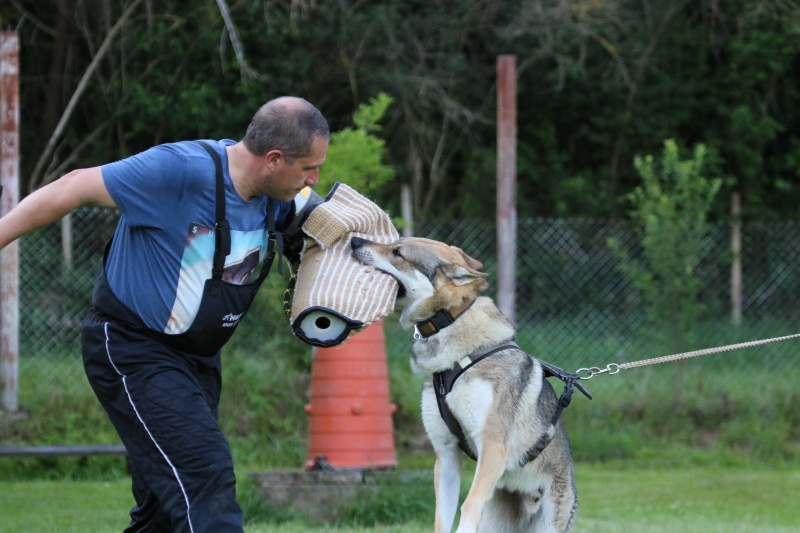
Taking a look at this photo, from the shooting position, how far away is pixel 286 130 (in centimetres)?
329

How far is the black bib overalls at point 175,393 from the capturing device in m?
3.21

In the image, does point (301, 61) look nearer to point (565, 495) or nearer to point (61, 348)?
point (61, 348)

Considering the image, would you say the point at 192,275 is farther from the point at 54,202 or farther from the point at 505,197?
the point at 505,197

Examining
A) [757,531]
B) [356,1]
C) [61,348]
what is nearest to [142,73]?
[356,1]

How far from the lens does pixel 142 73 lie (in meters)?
14.1

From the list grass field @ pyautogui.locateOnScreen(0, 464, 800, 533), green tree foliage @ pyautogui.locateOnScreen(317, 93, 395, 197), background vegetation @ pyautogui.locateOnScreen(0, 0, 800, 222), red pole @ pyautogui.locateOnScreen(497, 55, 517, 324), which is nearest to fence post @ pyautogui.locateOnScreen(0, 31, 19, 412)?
grass field @ pyautogui.locateOnScreen(0, 464, 800, 533)

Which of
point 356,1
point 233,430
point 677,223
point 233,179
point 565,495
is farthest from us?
point 356,1

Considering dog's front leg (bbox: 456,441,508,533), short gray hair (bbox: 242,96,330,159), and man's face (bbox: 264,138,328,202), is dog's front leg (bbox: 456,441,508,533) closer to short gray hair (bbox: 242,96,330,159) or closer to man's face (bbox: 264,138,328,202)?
man's face (bbox: 264,138,328,202)

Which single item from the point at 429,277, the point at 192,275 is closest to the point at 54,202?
the point at 192,275

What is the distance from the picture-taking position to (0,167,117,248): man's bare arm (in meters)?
3.07

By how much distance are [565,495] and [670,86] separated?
1360 centimetres

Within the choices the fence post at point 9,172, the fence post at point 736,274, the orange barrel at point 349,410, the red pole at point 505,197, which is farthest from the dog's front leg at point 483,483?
the fence post at point 736,274

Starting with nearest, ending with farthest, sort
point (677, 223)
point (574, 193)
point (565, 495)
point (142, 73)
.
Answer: point (565, 495), point (677, 223), point (142, 73), point (574, 193)

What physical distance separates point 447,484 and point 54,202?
2065 millimetres
